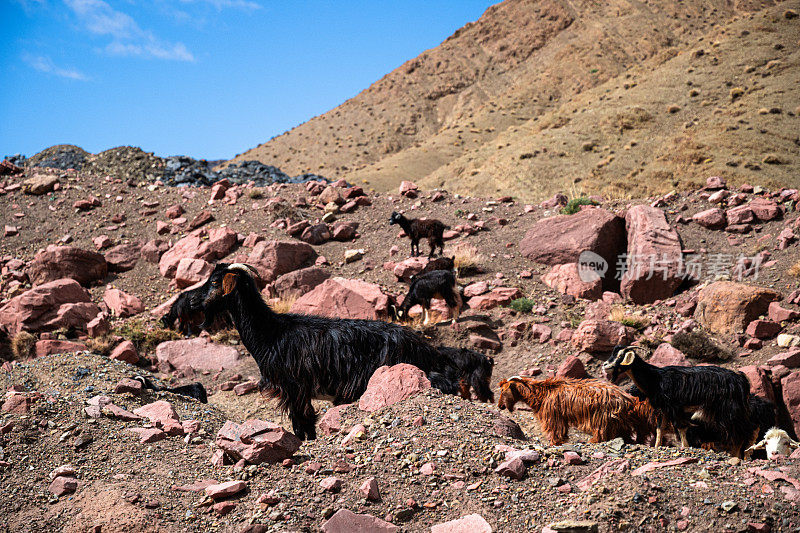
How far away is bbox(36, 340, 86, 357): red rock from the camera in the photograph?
11969 mm

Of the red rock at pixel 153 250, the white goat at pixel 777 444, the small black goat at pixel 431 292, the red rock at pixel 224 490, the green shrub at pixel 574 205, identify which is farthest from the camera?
the red rock at pixel 153 250

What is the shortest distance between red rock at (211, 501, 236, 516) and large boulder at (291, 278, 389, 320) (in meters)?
7.70

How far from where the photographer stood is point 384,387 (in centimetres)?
579

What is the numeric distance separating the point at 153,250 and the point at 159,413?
467 inches

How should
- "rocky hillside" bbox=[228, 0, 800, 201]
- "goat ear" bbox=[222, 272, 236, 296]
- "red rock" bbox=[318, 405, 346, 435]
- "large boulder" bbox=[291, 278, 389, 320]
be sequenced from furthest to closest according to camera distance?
"rocky hillside" bbox=[228, 0, 800, 201] → "large boulder" bbox=[291, 278, 389, 320] → "goat ear" bbox=[222, 272, 236, 296] → "red rock" bbox=[318, 405, 346, 435]

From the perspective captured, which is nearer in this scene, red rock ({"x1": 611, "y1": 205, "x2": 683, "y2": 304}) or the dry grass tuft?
the dry grass tuft

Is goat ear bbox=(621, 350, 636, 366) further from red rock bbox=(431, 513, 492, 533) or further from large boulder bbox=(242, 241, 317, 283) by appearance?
large boulder bbox=(242, 241, 317, 283)

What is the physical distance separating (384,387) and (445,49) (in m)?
78.4

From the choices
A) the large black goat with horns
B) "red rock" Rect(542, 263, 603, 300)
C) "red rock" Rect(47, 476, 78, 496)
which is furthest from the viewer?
"red rock" Rect(542, 263, 603, 300)

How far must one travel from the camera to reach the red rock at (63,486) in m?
4.87

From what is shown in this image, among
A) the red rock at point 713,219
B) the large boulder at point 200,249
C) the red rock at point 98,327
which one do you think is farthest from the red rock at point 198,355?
the red rock at point 713,219

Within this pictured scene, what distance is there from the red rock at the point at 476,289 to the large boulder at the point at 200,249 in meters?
7.33

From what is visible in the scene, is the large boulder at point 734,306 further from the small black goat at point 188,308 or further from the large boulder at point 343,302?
the small black goat at point 188,308

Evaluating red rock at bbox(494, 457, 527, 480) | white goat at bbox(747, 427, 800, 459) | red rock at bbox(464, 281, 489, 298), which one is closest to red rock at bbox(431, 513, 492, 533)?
red rock at bbox(494, 457, 527, 480)
